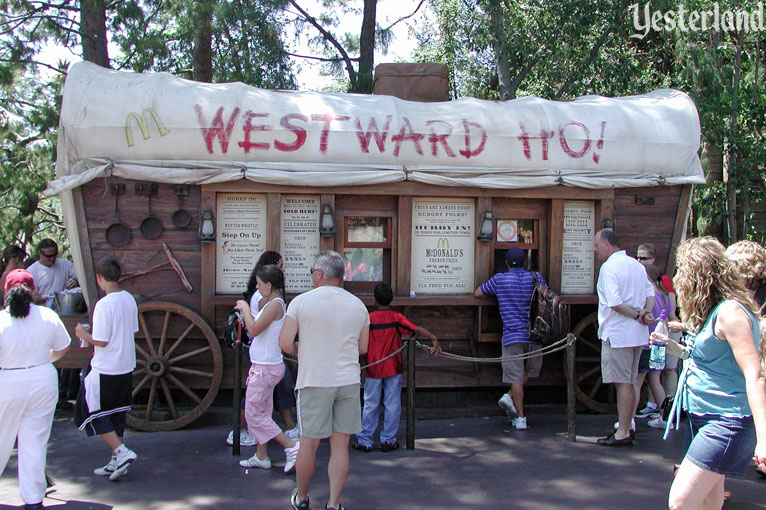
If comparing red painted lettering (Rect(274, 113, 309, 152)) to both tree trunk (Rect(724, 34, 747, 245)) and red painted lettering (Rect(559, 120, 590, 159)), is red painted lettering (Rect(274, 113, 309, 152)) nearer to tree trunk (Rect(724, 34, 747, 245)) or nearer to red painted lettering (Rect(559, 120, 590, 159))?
red painted lettering (Rect(559, 120, 590, 159))

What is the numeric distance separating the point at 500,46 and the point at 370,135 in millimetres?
5862

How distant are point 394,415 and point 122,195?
3.12 metres

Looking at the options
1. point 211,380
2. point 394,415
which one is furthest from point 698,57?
point 211,380

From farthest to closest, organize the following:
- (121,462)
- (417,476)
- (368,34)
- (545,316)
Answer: (368,34) → (545,316) → (417,476) → (121,462)

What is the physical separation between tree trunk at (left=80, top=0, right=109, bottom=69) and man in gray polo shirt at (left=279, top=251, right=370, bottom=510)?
24.6 feet

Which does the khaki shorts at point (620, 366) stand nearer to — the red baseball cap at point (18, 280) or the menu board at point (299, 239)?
the menu board at point (299, 239)

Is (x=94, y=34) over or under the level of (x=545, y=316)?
over

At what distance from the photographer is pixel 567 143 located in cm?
682

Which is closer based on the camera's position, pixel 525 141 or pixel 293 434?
pixel 293 434

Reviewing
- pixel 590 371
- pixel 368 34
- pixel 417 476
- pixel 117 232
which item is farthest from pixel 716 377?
pixel 368 34

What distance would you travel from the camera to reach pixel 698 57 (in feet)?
33.4

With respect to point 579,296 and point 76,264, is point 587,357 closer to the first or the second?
point 579,296

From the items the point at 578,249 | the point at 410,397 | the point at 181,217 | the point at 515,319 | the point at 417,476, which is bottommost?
the point at 417,476

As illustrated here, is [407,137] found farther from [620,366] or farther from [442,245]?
[620,366]
